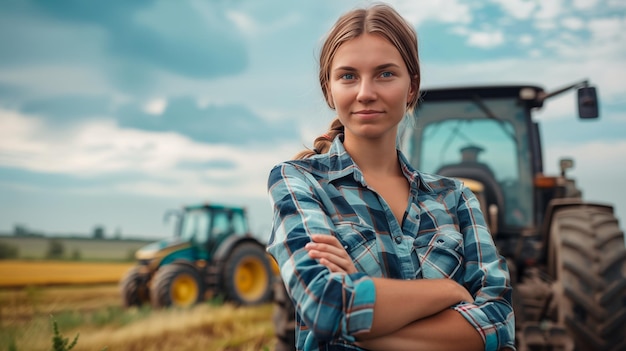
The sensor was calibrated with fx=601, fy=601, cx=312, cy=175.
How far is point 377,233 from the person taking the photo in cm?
150

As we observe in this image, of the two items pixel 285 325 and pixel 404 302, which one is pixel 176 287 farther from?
pixel 404 302

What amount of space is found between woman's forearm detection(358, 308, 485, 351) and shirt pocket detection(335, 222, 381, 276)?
0.51ft

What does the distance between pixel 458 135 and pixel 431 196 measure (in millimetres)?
3836

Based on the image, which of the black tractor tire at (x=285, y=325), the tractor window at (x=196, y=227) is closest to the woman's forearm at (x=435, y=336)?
the black tractor tire at (x=285, y=325)

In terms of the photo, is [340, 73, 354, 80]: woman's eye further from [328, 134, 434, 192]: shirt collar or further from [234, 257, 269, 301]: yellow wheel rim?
[234, 257, 269, 301]: yellow wheel rim

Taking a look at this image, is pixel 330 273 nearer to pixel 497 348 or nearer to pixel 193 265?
pixel 497 348

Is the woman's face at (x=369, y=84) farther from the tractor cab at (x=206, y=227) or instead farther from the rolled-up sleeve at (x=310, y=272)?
the tractor cab at (x=206, y=227)

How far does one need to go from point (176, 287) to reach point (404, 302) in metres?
8.23

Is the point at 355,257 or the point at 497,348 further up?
the point at 355,257

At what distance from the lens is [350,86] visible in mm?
1521

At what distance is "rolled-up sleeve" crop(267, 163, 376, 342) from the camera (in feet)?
4.33

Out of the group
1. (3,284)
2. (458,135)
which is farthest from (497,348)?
(3,284)

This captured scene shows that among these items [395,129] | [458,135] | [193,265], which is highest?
[458,135]

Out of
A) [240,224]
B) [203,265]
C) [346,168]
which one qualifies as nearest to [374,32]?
[346,168]
